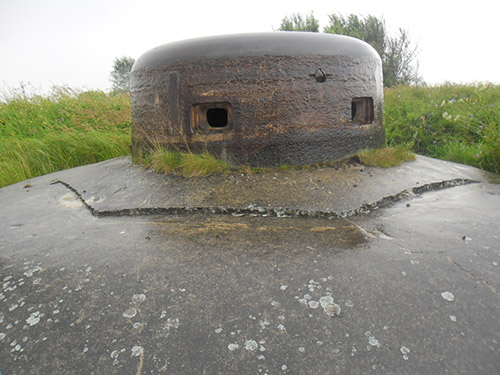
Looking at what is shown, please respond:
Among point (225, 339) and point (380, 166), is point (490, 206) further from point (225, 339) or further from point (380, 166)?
point (225, 339)

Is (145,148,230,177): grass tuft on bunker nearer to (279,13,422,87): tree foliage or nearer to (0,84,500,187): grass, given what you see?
(0,84,500,187): grass

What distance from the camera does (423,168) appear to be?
379 cm

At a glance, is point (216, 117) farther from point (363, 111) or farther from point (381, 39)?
point (381, 39)

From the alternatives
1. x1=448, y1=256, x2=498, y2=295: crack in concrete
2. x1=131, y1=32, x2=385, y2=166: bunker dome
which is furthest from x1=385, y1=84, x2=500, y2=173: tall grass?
x1=448, y1=256, x2=498, y2=295: crack in concrete

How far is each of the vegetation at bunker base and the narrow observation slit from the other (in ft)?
8.02

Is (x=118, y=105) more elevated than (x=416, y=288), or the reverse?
(x=118, y=105)

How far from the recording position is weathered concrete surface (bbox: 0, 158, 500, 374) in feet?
4.58

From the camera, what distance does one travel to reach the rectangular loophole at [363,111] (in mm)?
3949

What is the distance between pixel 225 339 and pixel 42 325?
0.79 m

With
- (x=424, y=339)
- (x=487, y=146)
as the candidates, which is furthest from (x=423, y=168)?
(x=424, y=339)

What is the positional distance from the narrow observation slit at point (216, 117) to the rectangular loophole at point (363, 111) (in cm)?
139

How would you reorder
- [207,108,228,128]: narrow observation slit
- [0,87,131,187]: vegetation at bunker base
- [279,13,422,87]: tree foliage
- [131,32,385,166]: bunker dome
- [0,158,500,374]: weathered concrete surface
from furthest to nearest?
[279,13,422,87]: tree foliage, [0,87,131,187]: vegetation at bunker base, [207,108,228,128]: narrow observation slit, [131,32,385,166]: bunker dome, [0,158,500,374]: weathered concrete surface

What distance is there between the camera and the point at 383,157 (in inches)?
148

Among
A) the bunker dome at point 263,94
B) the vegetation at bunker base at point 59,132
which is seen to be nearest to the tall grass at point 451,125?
the bunker dome at point 263,94
